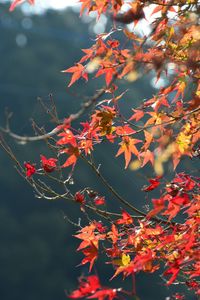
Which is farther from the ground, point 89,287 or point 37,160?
point 89,287

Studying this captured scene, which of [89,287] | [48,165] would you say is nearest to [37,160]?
[48,165]

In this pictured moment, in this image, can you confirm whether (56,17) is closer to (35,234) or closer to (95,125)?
(35,234)

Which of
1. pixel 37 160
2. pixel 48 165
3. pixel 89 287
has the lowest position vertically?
pixel 37 160

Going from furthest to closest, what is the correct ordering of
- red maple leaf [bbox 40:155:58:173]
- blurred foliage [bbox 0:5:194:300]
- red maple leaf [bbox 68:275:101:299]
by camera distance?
blurred foliage [bbox 0:5:194:300] → red maple leaf [bbox 40:155:58:173] → red maple leaf [bbox 68:275:101:299]

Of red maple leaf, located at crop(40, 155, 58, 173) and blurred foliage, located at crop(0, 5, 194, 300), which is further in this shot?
blurred foliage, located at crop(0, 5, 194, 300)

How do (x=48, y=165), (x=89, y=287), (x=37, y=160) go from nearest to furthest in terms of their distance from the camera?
(x=89, y=287), (x=48, y=165), (x=37, y=160)

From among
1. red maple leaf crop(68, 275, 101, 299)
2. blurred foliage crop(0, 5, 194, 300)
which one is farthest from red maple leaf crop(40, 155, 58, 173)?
blurred foliage crop(0, 5, 194, 300)

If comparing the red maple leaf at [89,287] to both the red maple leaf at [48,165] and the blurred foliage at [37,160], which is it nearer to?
the red maple leaf at [48,165]

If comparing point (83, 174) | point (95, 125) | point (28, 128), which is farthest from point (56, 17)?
point (95, 125)

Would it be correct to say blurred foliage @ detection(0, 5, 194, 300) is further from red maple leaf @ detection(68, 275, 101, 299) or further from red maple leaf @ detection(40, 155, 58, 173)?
red maple leaf @ detection(68, 275, 101, 299)

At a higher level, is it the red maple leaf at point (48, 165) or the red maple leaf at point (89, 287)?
the red maple leaf at point (48, 165)

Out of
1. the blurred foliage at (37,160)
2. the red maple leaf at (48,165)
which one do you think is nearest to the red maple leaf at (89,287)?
the red maple leaf at (48,165)

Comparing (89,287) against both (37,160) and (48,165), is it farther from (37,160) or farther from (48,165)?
(37,160)

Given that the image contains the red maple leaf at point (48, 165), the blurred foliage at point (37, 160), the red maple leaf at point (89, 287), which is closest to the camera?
the red maple leaf at point (89, 287)
